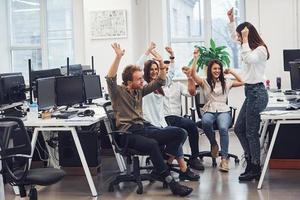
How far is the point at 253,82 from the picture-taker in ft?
14.6

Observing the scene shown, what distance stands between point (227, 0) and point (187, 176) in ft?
14.5

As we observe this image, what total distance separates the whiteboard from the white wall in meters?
2.40

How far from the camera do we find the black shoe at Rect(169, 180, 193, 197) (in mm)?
4191

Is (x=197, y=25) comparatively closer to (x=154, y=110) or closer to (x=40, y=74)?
(x=40, y=74)

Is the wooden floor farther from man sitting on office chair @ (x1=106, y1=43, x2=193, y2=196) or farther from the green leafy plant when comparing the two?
the green leafy plant

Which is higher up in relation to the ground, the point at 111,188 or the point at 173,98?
the point at 173,98

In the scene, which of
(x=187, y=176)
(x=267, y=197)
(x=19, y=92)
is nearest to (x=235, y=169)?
(x=187, y=176)

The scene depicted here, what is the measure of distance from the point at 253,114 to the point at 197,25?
4.31m

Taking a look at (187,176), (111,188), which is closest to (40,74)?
(111,188)

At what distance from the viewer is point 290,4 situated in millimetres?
7500

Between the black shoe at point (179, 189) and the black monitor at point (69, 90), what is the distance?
5.66 feet

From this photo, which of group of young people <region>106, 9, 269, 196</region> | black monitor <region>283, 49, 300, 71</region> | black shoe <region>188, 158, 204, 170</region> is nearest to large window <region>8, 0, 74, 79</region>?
black monitor <region>283, 49, 300, 71</region>

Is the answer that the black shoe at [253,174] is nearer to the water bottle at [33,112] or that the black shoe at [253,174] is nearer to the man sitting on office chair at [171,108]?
the man sitting on office chair at [171,108]

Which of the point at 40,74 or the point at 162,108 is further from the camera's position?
the point at 40,74
